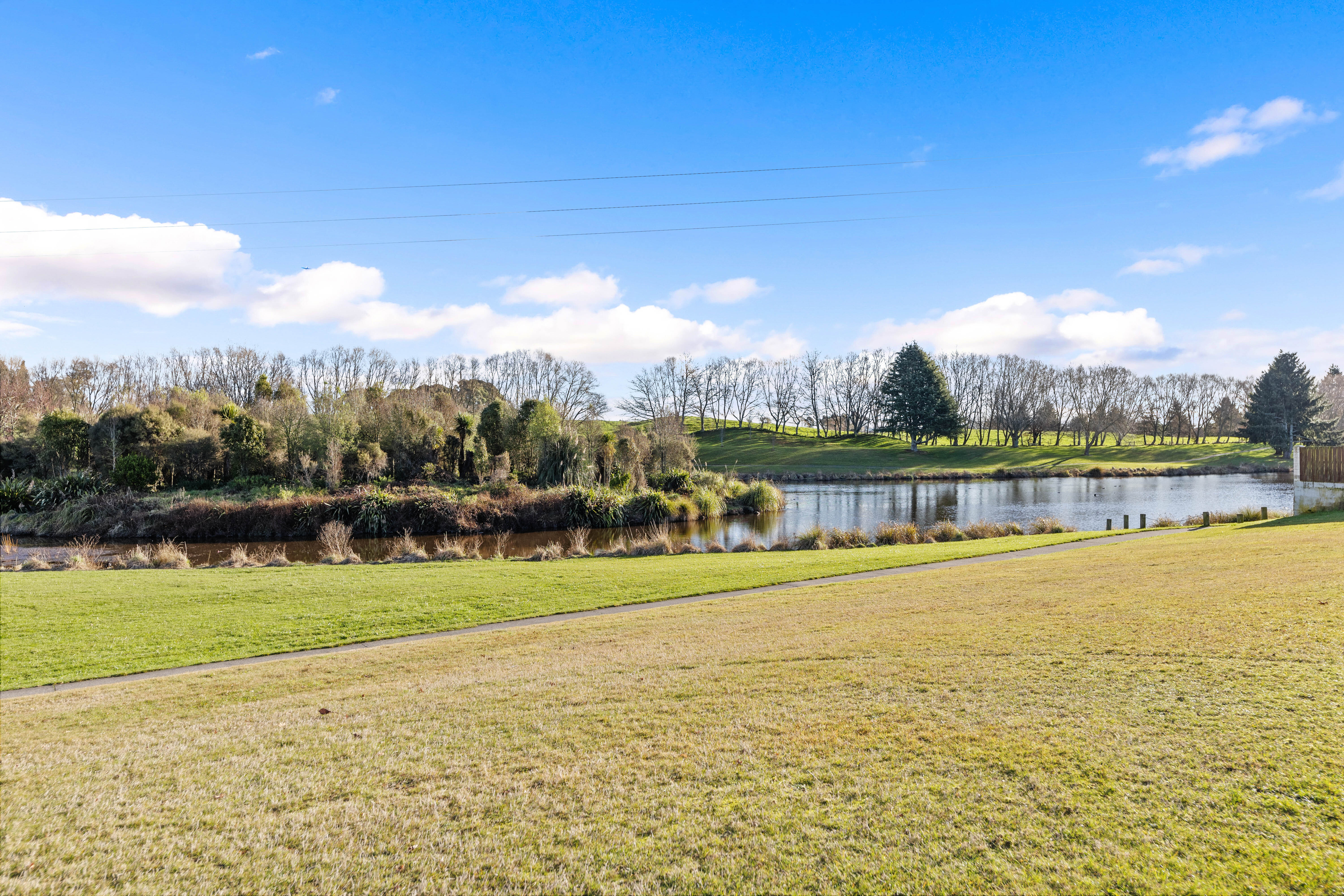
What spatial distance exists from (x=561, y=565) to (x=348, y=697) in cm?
1064

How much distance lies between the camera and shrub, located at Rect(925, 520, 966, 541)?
2386cm

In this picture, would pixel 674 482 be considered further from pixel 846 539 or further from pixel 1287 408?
pixel 1287 408

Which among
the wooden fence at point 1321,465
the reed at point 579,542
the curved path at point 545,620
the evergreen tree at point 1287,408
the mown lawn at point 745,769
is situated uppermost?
the evergreen tree at point 1287,408

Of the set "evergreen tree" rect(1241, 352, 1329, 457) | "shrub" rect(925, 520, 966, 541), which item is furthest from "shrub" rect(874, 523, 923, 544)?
"evergreen tree" rect(1241, 352, 1329, 457)

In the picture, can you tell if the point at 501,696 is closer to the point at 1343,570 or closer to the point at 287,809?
the point at 287,809

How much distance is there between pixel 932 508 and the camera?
3722 cm

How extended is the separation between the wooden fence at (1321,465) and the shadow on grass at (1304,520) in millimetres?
1917

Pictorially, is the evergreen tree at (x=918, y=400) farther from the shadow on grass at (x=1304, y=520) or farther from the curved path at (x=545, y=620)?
the curved path at (x=545, y=620)

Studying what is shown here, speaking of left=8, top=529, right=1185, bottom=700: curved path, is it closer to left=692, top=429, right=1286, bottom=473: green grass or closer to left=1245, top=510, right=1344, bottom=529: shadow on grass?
left=1245, top=510, right=1344, bottom=529: shadow on grass

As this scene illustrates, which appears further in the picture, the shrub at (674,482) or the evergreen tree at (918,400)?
the evergreen tree at (918,400)

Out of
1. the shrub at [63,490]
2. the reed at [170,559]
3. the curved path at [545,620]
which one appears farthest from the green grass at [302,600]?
the shrub at [63,490]

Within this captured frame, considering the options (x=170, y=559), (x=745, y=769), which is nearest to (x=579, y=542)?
(x=170, y=559)

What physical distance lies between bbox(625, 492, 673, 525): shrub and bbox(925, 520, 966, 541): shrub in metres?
12.3

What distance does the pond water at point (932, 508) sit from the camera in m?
26.5
